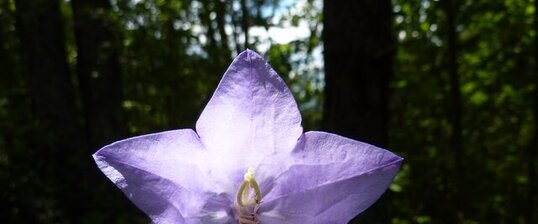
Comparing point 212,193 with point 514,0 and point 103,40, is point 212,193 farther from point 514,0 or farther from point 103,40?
point 103,40

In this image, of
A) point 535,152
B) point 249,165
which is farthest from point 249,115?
point 535,152

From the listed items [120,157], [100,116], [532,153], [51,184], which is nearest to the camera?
[120,157]

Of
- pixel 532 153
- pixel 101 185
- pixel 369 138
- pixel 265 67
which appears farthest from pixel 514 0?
pixel 265 67

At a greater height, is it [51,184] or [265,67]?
[265,67]

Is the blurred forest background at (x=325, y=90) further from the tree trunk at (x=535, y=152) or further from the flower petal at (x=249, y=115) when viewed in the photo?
the flower petal at (x=249, y=115)

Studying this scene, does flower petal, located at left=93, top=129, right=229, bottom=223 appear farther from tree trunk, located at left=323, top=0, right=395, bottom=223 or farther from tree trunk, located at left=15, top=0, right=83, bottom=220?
tree trunk, located at left=15, top=0, right=83, bottom=220

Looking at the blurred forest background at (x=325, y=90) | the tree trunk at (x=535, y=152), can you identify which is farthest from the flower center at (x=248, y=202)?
the tree trunk at (x=535, y=152)

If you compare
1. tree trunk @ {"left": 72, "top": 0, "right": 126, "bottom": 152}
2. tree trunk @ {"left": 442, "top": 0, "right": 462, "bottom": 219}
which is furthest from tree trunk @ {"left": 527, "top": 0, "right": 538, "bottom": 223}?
tree trunk @ {"left": 72, "top": 0, "right": 126, "bottom": 152}
